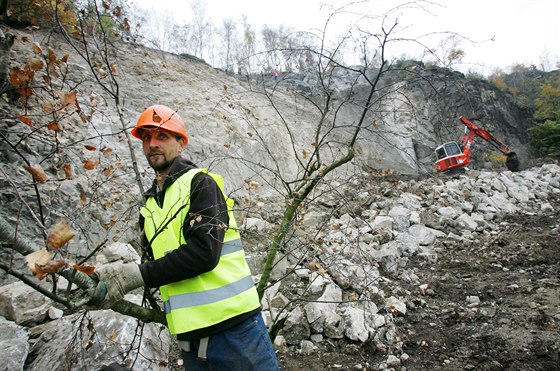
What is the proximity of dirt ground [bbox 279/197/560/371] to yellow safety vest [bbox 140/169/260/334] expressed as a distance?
2042 mm

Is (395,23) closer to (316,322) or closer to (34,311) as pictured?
(316,322)

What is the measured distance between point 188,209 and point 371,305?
3.30 m

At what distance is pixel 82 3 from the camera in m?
2.76

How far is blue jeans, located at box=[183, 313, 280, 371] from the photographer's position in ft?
5.54

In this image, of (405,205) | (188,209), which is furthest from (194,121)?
(188,209)

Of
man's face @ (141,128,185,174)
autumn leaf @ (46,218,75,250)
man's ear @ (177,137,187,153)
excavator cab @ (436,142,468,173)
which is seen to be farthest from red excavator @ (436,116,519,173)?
autumn leaf @ (46,218,75,250)

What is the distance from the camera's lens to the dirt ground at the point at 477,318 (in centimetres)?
334

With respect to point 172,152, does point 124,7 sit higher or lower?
higher

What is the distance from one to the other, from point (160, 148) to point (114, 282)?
2.53ft

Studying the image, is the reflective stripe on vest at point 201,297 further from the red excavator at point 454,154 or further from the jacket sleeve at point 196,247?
the red excavator at point 454,154

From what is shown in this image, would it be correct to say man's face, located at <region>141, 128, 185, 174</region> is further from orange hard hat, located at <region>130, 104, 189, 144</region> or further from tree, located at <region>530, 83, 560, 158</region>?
tree, located at <region>530, 83, 560, 158</region>

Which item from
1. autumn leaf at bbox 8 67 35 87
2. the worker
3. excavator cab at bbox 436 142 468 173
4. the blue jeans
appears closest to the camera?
autumn leaf at bbox 8 67 35 87

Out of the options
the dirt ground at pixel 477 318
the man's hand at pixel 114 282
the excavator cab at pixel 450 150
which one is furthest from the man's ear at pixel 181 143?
the excavator cab at pixel 450 150

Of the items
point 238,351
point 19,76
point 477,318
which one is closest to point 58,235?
point 19,76
